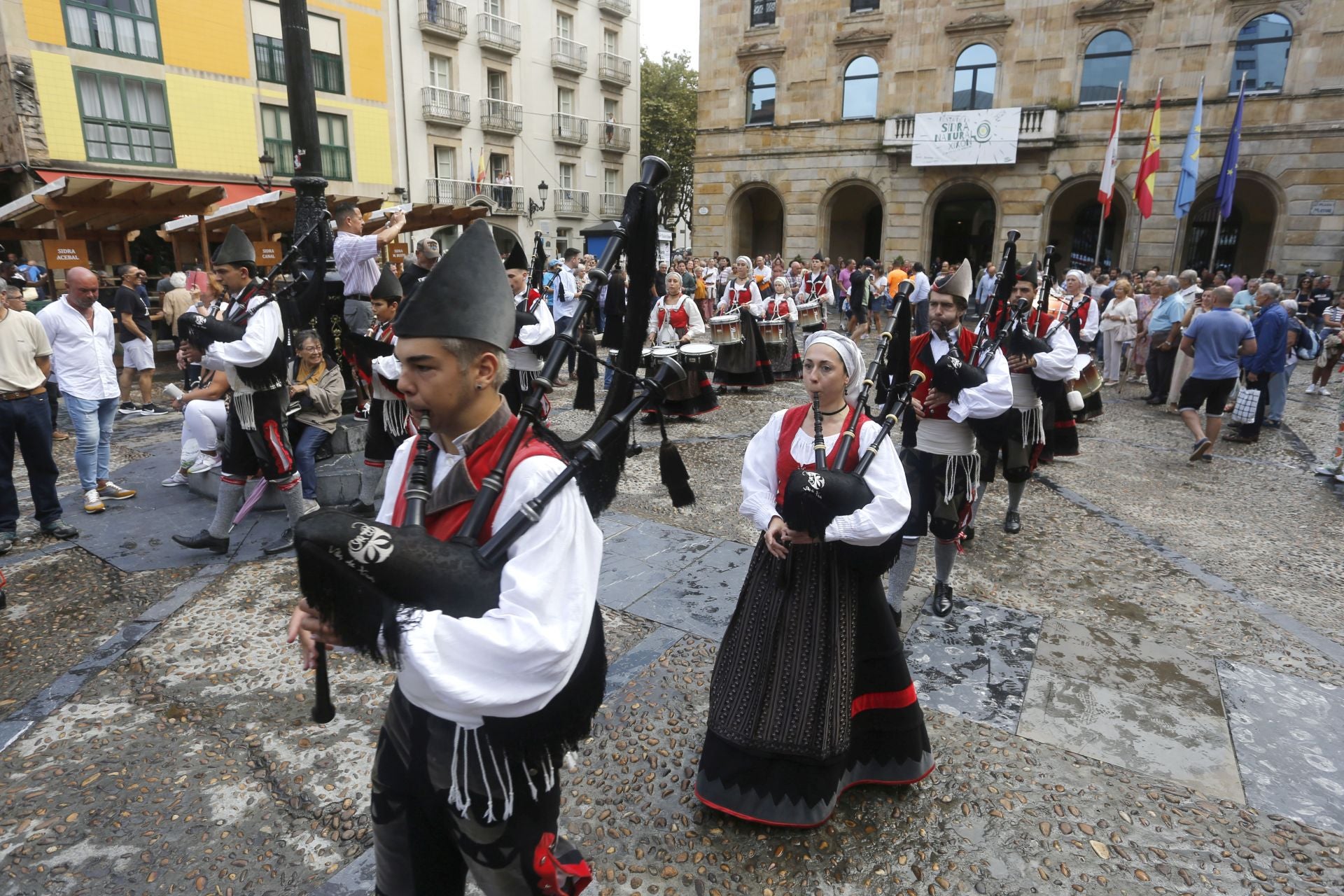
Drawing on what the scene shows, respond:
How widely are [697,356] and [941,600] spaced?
17.9 feet

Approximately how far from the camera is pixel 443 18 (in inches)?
1096

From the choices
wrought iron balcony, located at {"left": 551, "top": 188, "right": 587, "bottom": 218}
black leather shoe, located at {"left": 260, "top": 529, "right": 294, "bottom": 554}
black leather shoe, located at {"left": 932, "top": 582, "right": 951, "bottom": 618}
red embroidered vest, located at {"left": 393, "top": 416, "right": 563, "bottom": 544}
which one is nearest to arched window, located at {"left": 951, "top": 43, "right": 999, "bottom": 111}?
wrought iron balcony, located at {"left": 551, "top": 188, "right": 587, "bottom": 218}

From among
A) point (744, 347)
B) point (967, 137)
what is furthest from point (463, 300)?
point (967, 137)

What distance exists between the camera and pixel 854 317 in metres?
18.3

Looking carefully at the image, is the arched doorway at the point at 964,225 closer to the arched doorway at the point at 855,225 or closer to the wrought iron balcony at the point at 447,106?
the arched doorway at the point at 855,225

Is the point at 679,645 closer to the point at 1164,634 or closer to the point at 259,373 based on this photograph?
the point at 1164,634

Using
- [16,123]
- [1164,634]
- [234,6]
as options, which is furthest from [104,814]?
[234,6]

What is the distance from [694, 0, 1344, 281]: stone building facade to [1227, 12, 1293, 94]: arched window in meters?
0.04

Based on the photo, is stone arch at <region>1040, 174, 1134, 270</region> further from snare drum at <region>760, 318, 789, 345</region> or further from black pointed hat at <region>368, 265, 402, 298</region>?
black pointed hat at <region>368, 265, 402, 298</region>

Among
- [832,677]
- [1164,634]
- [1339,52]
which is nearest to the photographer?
[832,677]

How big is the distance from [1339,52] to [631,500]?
86.6 ft

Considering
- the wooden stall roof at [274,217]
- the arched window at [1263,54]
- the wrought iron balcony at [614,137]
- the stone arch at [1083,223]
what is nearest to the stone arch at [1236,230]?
the stone arch at [1083,223]

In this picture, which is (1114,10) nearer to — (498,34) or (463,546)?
(498,34)

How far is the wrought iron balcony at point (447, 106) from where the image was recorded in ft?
91.6
